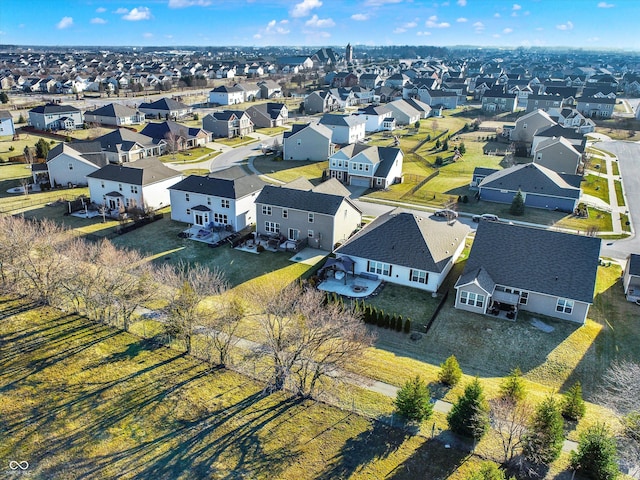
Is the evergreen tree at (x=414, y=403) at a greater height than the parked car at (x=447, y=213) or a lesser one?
lesser

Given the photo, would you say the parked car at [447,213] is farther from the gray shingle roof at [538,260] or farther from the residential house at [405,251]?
the gray shingle roof at [538,260]

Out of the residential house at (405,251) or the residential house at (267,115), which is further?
the residential house at (267,115)

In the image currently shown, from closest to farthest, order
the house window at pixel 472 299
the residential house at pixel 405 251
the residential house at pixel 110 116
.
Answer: the house window at pixel 472 299, the residential house at pixel 405 251, the residential house at pixel 110 116

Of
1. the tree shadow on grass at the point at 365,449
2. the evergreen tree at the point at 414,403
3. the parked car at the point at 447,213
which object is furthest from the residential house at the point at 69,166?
the evergreen tree at the point at 414,403

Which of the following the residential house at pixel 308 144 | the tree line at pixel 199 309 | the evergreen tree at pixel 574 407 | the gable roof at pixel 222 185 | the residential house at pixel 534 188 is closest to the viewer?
the evergreen tree at pixel 574 407

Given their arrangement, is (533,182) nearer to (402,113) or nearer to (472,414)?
(472,414)

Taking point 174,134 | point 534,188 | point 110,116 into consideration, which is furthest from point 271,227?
point 110,116

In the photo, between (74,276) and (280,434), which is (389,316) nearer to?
(280,434)

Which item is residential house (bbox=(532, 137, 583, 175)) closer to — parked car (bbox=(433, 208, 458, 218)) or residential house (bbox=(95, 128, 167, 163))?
parked car (bbox=(433, 208, 458, 218))
